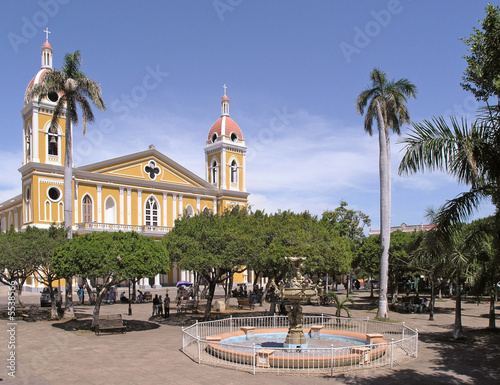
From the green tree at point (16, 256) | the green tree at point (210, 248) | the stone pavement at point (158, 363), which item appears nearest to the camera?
the stone pavement at point (158, 363)

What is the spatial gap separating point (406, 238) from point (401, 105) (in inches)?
496

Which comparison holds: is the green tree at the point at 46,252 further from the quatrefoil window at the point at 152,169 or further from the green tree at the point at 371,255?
the quatrefoil window at the point at 152,169

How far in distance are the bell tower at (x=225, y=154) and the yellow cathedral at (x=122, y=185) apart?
0.39 feet

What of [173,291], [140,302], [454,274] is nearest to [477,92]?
[454,274]

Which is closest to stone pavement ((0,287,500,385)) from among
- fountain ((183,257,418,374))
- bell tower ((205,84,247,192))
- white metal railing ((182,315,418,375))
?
→ white metal railing ((182,315,418,375))

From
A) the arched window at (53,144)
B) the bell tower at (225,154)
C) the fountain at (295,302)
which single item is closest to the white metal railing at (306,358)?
the fountain at (295,302)

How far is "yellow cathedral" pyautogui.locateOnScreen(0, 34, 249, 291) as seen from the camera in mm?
41000

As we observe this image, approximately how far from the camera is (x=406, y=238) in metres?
33.2

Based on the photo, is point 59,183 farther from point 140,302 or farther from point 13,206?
point 140,302

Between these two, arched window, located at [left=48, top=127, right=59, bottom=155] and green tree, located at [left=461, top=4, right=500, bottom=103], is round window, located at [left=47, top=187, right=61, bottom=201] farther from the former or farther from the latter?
green tree, located at [left=461, top=4, right=500, bottom=103]

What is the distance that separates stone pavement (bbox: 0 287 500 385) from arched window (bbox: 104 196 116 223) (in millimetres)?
27740

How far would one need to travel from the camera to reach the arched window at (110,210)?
46562 mm

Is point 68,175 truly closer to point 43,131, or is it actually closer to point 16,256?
point 16,256

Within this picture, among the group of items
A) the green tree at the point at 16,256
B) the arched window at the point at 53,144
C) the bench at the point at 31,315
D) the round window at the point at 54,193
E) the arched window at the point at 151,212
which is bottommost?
the bench at the point at 31,315
